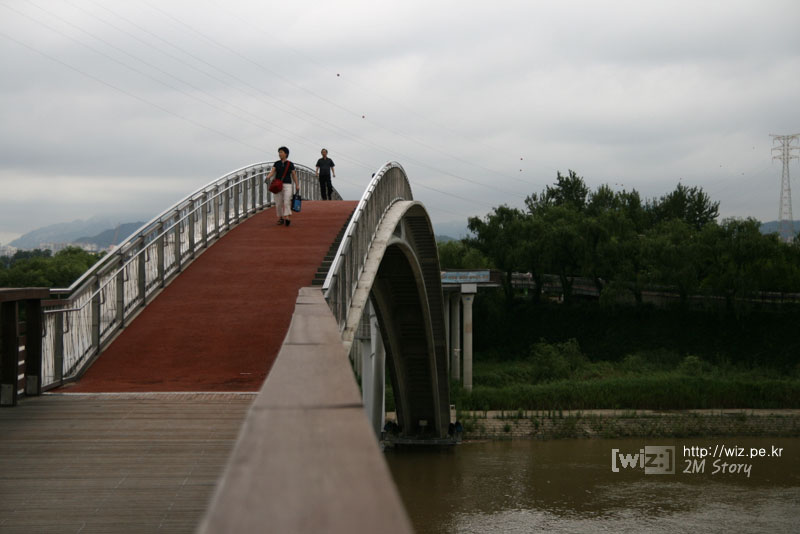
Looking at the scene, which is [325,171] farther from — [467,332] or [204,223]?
[467,332]

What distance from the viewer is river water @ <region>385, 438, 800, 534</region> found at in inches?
915

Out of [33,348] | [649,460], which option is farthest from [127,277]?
[649,460]

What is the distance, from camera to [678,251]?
53.8 meters

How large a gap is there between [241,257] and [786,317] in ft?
143

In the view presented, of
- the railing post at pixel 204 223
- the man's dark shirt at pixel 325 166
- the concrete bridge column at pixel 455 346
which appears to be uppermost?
the man's dark shirt at pixel 325 166

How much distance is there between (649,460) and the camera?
105 ft

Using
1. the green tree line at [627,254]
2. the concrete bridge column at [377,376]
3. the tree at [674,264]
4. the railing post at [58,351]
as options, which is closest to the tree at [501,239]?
the green tree line at [627,254]

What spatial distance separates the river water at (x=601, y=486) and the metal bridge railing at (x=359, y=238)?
9.78 m

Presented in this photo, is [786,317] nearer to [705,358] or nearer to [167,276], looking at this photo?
[705,358]

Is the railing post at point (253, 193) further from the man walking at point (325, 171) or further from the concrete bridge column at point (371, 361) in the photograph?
the concrete bridge column at point (371, 361)

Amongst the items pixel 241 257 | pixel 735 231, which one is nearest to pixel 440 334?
pixel 241 257

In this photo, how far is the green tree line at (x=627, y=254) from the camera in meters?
51.0

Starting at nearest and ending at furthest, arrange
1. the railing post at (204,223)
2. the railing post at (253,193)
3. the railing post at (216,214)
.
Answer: the railing post at (204,223), the railing post at (216,214), the railing post at (253,193)

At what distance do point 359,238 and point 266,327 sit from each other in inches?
139
